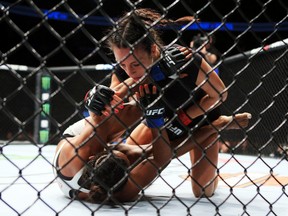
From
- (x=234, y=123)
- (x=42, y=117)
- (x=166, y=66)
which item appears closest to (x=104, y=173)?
(x=166, y=66)

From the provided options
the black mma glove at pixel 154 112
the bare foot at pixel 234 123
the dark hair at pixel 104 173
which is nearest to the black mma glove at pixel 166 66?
the black mma glove at pixel 154 112

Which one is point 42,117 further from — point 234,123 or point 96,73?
point 234,123

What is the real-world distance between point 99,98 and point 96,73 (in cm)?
390

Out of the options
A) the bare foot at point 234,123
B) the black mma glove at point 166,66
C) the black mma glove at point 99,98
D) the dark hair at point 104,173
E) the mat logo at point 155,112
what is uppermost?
the black mma glove at point 99,98

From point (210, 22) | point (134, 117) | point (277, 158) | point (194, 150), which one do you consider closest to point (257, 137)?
point (277, 158)

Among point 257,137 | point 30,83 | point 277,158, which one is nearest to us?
point 277,158

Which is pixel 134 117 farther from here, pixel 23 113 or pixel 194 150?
pixel 23 113

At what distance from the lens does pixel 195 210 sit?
1579mm

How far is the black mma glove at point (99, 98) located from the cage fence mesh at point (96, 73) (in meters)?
0.13

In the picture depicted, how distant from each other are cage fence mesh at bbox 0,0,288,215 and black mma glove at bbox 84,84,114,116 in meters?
0.13

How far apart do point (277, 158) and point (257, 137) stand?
0.34 meters

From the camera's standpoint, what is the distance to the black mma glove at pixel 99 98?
1363mm

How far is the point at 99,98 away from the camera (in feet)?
4.54

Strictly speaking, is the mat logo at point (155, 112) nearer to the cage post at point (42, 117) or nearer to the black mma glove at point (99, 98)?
the black mma glove at point (99, 98)
